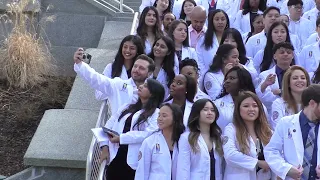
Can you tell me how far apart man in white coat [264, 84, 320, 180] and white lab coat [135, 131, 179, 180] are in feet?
3.06

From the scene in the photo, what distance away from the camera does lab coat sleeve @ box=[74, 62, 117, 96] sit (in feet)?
22.4

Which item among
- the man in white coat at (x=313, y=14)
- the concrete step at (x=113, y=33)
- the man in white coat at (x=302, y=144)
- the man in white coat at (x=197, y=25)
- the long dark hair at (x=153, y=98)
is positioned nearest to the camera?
the man in white coat at (x=302, y=144)

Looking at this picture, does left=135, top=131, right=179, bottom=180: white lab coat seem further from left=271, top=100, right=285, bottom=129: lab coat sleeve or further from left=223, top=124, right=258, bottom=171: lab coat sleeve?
left=271, top=100, right=285, bottom=129: lab coat sleeve

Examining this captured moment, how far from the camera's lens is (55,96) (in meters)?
9.57

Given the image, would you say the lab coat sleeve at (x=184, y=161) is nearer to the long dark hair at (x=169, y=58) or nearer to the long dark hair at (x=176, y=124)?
the long dark hair at (x=176, y=124)

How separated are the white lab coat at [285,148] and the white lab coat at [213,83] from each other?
1865 millimetres

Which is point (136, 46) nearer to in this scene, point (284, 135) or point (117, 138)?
point (117, 138)

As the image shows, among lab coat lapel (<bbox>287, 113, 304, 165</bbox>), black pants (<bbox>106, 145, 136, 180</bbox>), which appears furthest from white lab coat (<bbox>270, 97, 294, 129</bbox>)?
black pants (<bbox>106, 145, 136, 180</bbox>)

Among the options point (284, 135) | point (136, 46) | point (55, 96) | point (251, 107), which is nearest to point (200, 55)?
point (136, 46)

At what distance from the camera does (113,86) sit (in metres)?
7.00

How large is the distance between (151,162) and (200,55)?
3076 mm

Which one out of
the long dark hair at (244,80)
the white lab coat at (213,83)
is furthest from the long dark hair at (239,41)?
the long dark hair at (244,80)

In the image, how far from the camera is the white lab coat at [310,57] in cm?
816

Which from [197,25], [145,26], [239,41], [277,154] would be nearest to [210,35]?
[197,25]
